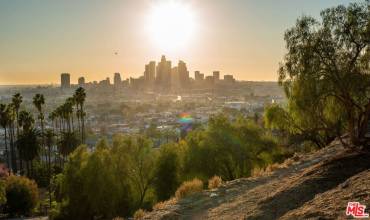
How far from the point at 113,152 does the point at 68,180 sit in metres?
4.15

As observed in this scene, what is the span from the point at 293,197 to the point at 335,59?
18.9 ft

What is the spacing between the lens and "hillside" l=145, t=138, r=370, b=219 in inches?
411

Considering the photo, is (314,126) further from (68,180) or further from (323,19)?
(68,180)

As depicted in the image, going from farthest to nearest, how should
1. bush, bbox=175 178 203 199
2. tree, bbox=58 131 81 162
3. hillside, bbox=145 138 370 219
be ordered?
tree, bbox=58 131 81 162, bush, bbox=175 178 203 199, hillside, bbox=145 138 370 219

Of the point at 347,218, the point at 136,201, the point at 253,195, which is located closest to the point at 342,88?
the point at 253,195

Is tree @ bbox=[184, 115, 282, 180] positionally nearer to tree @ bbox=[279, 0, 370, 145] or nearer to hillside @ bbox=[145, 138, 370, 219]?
hillside @ bbox=[145, 138, 370, 219]

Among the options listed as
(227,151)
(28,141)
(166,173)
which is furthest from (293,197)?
(28,141)

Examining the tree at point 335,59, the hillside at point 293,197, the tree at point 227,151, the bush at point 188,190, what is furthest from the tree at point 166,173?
the tree at point 335,59

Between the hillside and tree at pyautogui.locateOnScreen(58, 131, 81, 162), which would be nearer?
the hillside

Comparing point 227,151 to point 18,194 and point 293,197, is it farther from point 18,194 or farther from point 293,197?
point 18,194

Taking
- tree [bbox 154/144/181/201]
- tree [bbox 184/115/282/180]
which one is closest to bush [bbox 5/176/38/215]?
tree [bbox 154/144/181/201]

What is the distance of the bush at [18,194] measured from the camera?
148ft

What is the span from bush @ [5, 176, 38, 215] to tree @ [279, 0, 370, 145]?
37.9 m

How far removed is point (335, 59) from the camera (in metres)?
15.3
